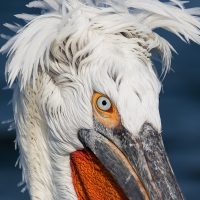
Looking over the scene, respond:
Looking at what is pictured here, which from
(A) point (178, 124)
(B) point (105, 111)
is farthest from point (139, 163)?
(A) point (178, 124)

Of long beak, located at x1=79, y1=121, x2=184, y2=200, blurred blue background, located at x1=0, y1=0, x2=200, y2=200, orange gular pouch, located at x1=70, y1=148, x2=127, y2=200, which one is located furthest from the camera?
blurred blue background, located at x1=0, y1=0, x2=200, y2=200

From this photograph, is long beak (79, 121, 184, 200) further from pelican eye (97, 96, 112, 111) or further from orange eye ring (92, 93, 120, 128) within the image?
pelican eye (97, 96, 112, 111)

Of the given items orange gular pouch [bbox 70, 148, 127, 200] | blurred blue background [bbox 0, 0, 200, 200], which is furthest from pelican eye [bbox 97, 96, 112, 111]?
blurred blue background [bbox 0, 0, 200, 200]

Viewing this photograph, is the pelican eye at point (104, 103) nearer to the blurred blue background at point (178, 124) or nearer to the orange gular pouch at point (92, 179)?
the orange gular pouch at point (92, 179)

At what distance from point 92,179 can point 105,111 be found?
1.89 feet

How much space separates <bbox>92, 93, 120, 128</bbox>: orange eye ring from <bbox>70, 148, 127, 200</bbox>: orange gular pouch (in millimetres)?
294

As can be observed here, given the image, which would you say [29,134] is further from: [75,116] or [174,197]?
[174,197]

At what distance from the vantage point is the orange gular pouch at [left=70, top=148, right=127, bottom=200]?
7.78 metres

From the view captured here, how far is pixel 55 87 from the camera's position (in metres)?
7.80

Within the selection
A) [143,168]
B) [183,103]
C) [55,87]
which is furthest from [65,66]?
[183,103]

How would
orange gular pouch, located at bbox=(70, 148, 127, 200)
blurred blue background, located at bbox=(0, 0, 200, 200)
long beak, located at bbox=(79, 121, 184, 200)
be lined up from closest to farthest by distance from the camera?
long beak, located at bbox=(79, 121, 184, 200), orange gular pouch, located at bbox=(70, 148, 127, 200), blurred blue background, located at bbox=(0, 0, 200, 200)

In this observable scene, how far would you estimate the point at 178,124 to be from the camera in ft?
46.8

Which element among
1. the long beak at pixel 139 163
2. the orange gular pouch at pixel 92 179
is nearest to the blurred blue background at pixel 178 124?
the orange gular pouch at pixel 92 179

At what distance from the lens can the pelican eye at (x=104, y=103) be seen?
752cm
